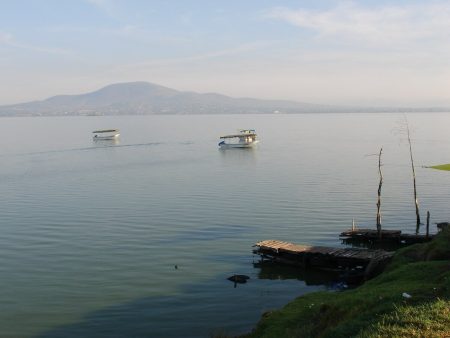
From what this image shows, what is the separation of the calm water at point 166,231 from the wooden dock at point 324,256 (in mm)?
1963

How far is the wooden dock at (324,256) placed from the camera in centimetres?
4247

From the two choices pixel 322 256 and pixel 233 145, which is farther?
pixel 233 145

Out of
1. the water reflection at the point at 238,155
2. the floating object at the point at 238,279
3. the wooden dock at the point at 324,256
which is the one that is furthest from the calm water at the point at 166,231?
the water reflection at the point at 238,155

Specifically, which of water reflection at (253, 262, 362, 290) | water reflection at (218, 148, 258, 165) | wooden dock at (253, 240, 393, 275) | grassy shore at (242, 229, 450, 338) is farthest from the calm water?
water reflection at (218, 148, 258, 165)

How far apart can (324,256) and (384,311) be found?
23251mm

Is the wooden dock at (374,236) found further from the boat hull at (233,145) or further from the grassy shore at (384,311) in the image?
the boat hull at (233,145)

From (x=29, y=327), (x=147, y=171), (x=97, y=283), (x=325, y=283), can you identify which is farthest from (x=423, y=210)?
(x=147, y=171)

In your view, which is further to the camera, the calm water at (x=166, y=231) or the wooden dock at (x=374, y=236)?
the wooden dock at (x=374, y=236)

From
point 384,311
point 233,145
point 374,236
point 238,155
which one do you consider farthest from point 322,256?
point 233,145

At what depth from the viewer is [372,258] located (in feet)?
137

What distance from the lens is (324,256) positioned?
44.9 metres

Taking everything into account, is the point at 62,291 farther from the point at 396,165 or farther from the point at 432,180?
the point at 396,165

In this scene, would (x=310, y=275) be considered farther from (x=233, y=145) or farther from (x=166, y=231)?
(x=233, y=145)

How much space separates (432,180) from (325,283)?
190 feet
